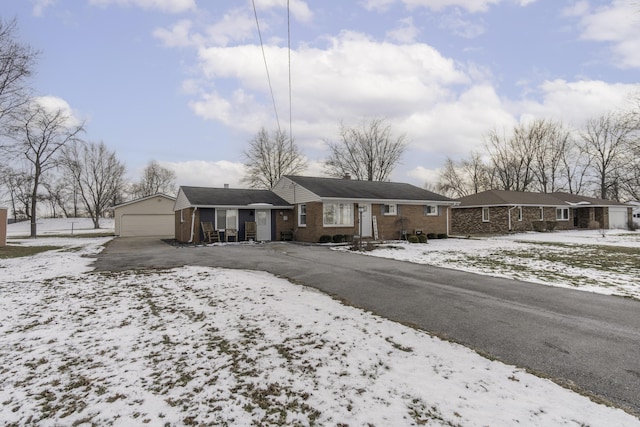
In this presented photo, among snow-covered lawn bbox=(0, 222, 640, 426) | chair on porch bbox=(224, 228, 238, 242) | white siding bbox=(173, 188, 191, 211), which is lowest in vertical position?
snow-covered lawn bbox=(0, 222, 640, 426)

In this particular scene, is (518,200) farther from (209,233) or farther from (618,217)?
(209,233)

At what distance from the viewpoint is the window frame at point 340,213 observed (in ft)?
62.5

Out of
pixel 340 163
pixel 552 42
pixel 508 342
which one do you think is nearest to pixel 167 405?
pixel 508 342

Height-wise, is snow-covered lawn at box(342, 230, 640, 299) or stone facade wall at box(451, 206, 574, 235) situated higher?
stone facade wall at box(451, 206, 574, 235)

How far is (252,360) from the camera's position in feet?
12.5

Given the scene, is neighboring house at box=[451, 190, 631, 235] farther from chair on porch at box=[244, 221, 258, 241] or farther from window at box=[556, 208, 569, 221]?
chair on porch at box=[244, 221, 258, 241]

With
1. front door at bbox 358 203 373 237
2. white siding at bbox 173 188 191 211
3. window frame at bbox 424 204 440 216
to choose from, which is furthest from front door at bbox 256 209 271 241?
window frame at bbox 424 204 440 216

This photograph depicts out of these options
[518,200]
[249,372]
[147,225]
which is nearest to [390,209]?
[518,200]

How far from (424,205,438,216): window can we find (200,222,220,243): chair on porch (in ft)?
43.0

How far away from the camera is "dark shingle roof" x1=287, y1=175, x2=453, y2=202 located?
19844mm

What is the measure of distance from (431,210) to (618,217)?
24848mm

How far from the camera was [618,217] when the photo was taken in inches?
1345

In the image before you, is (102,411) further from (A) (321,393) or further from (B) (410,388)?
(B) (410,388)

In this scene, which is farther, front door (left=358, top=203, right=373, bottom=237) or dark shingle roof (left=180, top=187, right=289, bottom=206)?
dark shingle roof (left=180, top=187, right=289, bottom=206)
